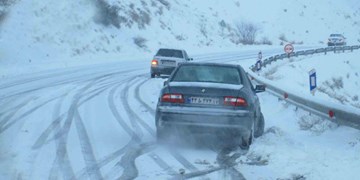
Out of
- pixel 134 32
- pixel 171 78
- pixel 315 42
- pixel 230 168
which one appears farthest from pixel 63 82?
pixel 315 42

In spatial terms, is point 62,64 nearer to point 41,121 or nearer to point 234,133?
point 41,121

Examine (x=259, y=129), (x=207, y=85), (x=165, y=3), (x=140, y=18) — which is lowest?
(x=259, y=129)

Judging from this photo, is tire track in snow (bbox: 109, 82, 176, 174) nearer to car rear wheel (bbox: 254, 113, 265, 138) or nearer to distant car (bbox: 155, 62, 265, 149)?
distant car (bbox: 155, 62, 265, 149)

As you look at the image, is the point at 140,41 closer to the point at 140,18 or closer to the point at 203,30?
the point at 140,18

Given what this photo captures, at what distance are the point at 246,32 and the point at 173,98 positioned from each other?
5535cm

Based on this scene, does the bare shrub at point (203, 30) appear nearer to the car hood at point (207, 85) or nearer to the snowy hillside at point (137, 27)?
the snowy hillside at point (137, 27)

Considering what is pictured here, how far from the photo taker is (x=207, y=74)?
967cm

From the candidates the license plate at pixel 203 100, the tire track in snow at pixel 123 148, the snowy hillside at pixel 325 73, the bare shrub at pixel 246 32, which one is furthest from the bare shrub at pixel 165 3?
the license plate at pixel 203 100

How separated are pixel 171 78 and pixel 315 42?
222 ft

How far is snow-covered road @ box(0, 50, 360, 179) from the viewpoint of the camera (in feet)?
23.8

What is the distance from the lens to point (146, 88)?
19.5 metres

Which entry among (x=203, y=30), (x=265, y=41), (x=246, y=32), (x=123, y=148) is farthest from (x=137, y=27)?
(x=123, y=148)

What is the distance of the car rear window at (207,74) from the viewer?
9.53 m

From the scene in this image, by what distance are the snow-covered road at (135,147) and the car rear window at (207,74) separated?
1.08 metres
